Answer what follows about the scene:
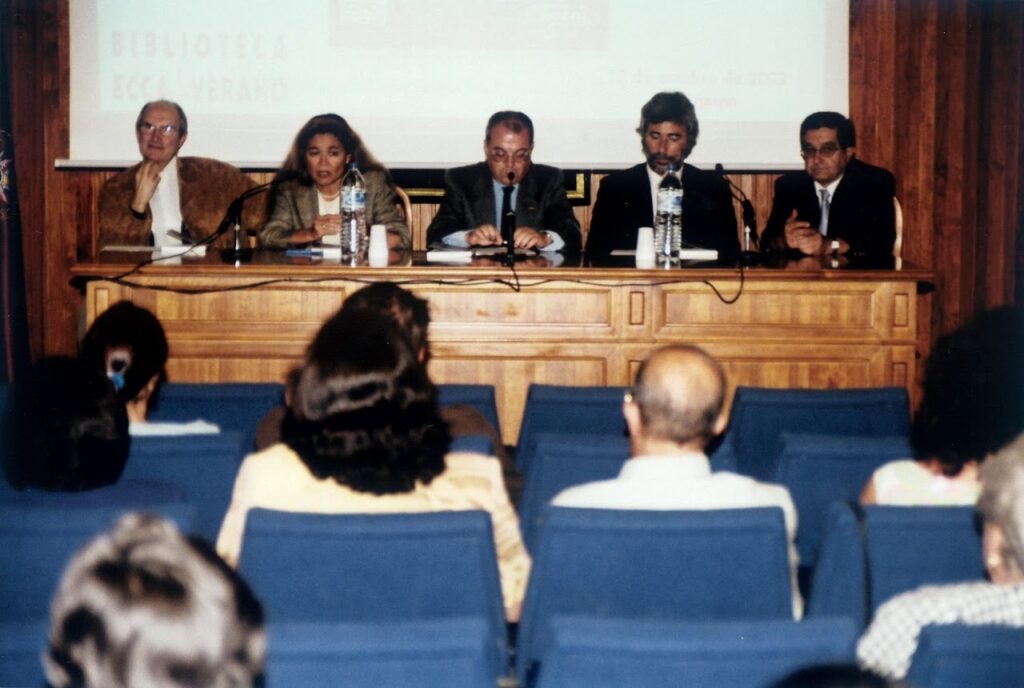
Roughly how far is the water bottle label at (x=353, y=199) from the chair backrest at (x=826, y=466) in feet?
8.68

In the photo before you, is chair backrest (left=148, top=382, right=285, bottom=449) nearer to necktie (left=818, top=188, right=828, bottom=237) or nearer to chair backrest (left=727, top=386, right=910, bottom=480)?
chair backrest (left=727, top=386, right=910, bottom=480)

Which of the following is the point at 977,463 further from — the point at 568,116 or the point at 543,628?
the point at 568,116

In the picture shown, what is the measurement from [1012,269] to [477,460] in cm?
422

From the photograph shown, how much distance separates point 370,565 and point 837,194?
163 inches

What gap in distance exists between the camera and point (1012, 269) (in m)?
5.73

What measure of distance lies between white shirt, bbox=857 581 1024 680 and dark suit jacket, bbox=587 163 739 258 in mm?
3910

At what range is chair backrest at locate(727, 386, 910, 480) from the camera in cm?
296

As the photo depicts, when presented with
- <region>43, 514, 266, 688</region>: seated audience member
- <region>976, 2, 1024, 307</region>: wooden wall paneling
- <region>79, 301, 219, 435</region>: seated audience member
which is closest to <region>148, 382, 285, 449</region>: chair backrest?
<region>79, 301, 219, 435</region>: seated audience member

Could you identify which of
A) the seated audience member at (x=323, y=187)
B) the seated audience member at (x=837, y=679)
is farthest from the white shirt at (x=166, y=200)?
the seated audience member at (x=837, y=679)

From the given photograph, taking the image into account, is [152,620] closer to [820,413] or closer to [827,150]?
[820,413]

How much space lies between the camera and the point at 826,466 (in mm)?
2428

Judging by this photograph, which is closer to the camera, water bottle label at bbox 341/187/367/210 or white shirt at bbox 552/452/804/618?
white shirt at bbox 552/452/804/618

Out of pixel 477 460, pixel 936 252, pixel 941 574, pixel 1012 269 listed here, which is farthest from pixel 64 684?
pixel 936 252

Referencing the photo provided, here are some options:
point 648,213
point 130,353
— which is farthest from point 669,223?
point 130,353
